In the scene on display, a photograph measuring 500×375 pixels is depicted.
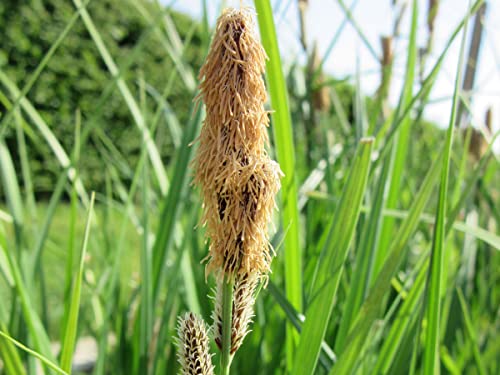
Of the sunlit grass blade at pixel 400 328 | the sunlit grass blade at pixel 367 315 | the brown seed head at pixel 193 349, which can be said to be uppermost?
the brown seed head at pixel 193 349

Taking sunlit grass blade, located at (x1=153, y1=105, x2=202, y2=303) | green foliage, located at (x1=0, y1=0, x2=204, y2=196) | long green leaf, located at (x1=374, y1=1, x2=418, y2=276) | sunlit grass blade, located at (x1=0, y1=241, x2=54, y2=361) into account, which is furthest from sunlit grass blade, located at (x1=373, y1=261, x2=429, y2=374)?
green foliage, located at (x1=0, y1=0, x2=204, y2=196)

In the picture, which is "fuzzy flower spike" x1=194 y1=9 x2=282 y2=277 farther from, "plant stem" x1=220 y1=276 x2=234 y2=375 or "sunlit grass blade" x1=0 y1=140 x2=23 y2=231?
"sunlit grass blade" x1=0 y1=140 x2=23 y2=231

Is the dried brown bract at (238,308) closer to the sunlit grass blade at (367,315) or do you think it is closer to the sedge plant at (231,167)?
the sedge plant at (231,167)

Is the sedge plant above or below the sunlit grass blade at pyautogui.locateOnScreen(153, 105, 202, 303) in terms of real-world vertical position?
above

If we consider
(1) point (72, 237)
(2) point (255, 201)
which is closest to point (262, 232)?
(2) point (255, 201)

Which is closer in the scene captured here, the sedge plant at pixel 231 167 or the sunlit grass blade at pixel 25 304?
the sedge plant at pixel 231 167

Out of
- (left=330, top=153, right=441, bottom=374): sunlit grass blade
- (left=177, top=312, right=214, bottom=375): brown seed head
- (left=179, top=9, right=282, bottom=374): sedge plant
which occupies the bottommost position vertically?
(left=330, top=153, right=441, bottom=374): sunlit grass blade

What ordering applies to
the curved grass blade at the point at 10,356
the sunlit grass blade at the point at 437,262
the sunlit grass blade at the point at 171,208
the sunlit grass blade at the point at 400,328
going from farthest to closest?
the sunlit grass blade at the point at 171,208 → the sunlit grass blade at the point at 400,328 → the curved grass blade at the point at 10,356 → the sunlit grass blade at the point at 437,262

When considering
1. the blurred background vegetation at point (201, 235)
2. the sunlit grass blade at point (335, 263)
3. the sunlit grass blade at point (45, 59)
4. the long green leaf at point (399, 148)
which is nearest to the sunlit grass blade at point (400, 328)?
the blurred background vegetation at point (201, 235)
